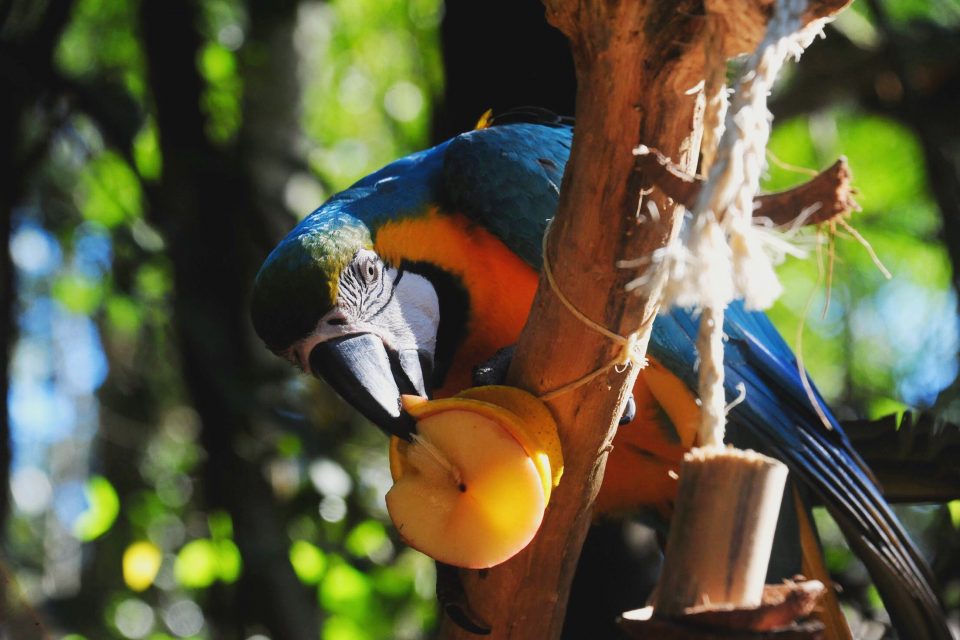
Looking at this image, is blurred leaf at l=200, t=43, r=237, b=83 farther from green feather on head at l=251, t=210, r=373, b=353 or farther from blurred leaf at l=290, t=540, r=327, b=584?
green feather on head at l=251, t=210, r=373, b=353

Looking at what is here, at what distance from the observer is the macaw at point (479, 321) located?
5.09 ft

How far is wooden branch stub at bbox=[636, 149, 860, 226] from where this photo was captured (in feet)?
2.60

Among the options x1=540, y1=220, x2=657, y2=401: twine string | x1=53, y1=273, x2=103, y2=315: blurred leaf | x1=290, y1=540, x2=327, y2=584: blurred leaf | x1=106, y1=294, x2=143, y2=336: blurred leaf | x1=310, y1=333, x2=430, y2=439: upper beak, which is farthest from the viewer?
x1=53, y1=273, x2=103, y2=315: blurred leaf

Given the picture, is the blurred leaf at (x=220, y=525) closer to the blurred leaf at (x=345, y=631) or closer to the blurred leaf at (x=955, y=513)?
A: the blurred leaf at (x=345, y=631)

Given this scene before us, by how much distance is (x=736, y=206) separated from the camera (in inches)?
29.9

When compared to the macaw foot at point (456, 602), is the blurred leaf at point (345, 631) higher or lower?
lower

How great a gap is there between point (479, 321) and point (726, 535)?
0.99 metres

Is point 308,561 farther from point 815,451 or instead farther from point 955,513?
point 955,513

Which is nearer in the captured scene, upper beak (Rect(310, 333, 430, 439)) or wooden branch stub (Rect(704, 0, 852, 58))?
wooden branch stub (Rect(704, 0, 852, 58))

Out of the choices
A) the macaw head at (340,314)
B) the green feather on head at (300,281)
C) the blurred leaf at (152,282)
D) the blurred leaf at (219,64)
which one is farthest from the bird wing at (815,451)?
the blurred leaf at (219,64)

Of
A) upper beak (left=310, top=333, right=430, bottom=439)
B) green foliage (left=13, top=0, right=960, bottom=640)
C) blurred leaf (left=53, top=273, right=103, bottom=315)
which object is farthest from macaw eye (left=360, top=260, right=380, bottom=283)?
blurred leaf (left=53, top=273, right=103, bottom=315)

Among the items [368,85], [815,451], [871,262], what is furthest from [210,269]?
[368,85]

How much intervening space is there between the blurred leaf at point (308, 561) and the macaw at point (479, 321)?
1.07m

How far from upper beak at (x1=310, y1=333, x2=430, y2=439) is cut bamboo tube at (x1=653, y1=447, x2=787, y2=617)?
64 cm
